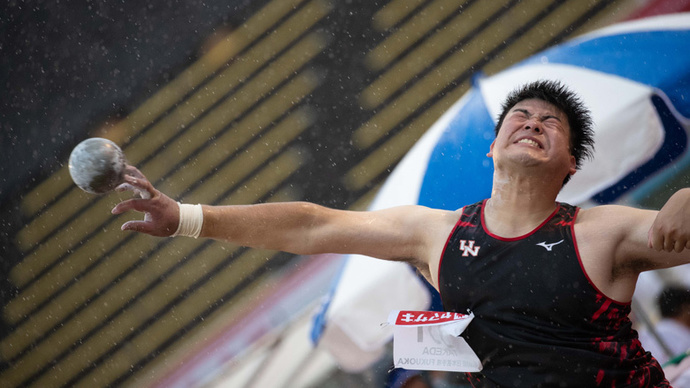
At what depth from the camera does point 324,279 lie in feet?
12.1

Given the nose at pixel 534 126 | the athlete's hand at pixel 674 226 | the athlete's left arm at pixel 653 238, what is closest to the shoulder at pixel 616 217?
the athlete's left arm at pixel 653 238

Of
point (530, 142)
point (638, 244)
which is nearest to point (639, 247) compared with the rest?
point (638, 244)

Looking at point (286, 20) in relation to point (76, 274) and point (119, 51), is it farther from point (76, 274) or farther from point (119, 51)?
point (76, 274)

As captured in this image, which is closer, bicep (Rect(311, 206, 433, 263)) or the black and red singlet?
the black and red singlet

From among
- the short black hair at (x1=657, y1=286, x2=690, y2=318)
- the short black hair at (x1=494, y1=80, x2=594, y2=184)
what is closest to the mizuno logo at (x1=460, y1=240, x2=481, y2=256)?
the short black hair at (x1=494, y1=80, x2=594, y2=184)

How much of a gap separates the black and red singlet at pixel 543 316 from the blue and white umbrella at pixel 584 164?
1031 millimetres

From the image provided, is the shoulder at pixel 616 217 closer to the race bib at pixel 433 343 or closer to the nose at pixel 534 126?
the nose at pixel 534 126

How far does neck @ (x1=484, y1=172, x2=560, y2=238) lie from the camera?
2.52 m

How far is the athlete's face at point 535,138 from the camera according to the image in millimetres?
2527

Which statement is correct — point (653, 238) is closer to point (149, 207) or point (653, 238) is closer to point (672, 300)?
point (672, 300)

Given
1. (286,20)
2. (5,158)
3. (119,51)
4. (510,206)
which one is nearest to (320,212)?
(510,206)

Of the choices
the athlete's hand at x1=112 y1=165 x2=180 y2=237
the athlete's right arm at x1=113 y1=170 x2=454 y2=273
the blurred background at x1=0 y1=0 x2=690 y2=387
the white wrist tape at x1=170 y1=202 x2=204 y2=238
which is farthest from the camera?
the blurred background at x1=0 y1=0 x2=690 y2=387

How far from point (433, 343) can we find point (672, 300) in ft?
5.00

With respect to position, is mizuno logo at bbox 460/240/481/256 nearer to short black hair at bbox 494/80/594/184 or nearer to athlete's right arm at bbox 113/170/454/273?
athlete's right arm at bbox 113/170/454/273
